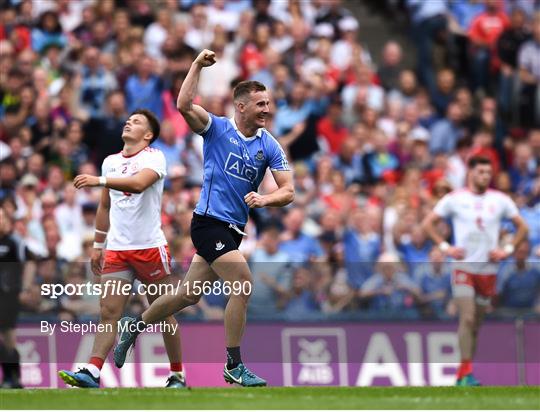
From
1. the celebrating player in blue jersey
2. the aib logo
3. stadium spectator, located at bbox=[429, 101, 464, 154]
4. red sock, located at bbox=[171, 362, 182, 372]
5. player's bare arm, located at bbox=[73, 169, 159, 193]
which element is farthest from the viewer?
stadium spectator, located at bbox=[429, 101, 464, 154]

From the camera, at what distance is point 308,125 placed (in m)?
21.3

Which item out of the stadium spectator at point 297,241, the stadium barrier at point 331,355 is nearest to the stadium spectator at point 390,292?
the stadium barrier at point 331,355

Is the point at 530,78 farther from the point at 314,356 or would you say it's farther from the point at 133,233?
the point at 133,233

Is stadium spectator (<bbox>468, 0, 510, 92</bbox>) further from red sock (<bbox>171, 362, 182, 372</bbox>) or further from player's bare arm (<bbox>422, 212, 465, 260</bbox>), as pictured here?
red sock (<bbox>171, 362, 182, 372</bbox>)

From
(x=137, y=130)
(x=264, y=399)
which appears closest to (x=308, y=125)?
(x=137, y=130)

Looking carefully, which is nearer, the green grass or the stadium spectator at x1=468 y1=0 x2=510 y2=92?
the green grass

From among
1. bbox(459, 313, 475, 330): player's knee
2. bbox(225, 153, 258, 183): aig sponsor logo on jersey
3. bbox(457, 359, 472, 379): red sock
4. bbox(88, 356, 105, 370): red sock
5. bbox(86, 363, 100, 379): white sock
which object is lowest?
bbox(86, 363, 100, 379): white sock

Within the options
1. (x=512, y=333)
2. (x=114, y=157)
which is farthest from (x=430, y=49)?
(x=114, y=157)

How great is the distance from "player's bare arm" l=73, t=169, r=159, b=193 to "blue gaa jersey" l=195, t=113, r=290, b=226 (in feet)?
1.54

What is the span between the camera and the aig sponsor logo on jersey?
43.1ft

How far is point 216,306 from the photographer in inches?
661

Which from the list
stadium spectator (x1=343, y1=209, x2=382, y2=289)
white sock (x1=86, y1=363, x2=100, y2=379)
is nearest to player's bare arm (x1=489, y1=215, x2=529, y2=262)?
stadium spectator (x1=343, y1=209, x2=382, y2=289)

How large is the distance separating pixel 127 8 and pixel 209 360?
776cm

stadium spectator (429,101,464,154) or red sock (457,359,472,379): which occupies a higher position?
stadium spectator (429,101,464,154)
